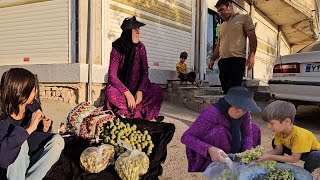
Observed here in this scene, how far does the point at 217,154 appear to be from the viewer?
2203 mm

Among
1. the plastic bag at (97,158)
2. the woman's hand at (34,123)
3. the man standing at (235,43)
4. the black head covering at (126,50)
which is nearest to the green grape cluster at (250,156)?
the plastic bag at (97,158)

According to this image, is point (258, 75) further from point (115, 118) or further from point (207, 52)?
point (115, 118)

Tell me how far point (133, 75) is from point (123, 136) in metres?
1.13

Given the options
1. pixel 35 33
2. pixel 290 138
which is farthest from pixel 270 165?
pixel 35 33

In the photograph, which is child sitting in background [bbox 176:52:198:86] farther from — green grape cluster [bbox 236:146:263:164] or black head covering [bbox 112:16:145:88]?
green grape cluster [bbox 236:146:263:164]

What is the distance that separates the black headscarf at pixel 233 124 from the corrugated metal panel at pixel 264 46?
13763mm

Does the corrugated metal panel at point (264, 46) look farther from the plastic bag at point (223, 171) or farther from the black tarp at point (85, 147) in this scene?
the plastic bag at point (223, 171)

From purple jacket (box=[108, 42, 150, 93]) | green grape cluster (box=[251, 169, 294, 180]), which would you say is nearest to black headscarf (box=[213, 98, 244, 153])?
green grape cluster (box=[251, 169, 294, 180])

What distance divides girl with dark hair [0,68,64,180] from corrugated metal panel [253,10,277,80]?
1439cm

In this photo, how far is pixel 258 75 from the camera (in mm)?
16219

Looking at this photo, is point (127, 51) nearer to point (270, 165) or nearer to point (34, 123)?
point (34, 123)

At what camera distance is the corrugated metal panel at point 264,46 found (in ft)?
52.6

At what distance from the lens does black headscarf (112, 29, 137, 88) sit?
3.74 meters

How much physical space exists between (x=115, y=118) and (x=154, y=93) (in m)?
0.88
